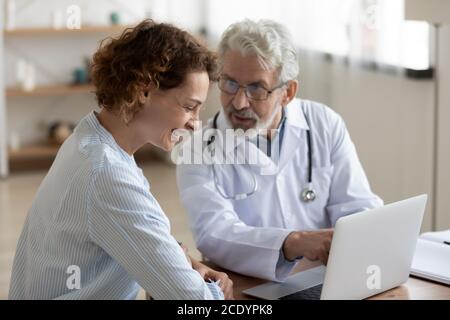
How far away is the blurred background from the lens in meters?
3.82

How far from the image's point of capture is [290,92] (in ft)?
8.35

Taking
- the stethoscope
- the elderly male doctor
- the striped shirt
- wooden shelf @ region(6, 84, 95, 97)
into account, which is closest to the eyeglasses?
the elderly male doctor

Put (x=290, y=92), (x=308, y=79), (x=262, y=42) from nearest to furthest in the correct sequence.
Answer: (x=262, y=42) → (x=290, y=92) → (x=308, y=79)

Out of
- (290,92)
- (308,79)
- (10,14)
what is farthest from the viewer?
(10,14)

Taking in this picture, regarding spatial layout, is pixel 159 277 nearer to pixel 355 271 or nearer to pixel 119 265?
pixel 119 265

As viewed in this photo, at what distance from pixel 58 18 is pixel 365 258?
15.1ft

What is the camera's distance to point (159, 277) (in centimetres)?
164

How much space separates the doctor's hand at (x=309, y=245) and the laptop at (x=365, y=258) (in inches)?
2.4

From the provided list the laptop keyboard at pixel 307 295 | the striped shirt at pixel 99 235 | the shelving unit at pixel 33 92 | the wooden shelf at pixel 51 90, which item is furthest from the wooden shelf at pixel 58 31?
the striped shirt at pixel 99 235

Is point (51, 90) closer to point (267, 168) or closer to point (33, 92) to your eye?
point (33, 92)

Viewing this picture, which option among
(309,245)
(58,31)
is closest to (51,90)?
(58,31)

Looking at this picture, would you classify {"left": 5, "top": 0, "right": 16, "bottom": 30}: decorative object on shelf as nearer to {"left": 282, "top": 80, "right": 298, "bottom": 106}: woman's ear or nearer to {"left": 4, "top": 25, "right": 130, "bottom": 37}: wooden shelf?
{"left": 4, "top": 25, "right": 130, "bottom": 37}: wooden shelf
